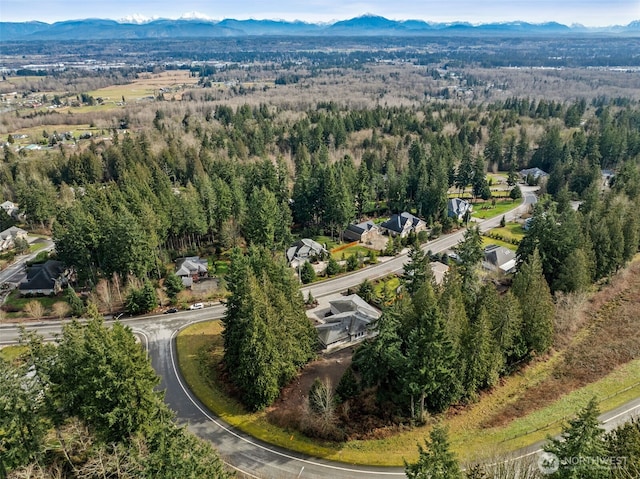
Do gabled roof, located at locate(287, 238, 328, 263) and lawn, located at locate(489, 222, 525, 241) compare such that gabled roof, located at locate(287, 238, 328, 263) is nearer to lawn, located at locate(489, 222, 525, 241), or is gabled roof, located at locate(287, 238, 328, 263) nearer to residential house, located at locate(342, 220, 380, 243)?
residential house, located at locate(342, 220, 380, 243)

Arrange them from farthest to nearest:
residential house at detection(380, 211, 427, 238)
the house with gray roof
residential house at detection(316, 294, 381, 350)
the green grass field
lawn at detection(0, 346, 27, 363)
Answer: residential house at detection(380, 211, 427, 238)
the green grass field
the house with gray roof
residential house at detection(316, 294, 381, 350)
lawn at detection(0, 346, 27, 363)

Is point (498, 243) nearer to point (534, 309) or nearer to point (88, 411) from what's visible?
point (534, 309)

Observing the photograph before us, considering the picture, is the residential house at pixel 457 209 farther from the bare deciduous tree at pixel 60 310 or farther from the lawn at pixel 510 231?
the bare deciduous tree at pixel 60 310

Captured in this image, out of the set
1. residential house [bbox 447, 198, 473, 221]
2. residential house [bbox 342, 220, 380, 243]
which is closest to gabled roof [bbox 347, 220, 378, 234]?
residential house [bbox 342, 220, 380, 243]

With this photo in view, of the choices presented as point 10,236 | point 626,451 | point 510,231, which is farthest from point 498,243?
point 10,236

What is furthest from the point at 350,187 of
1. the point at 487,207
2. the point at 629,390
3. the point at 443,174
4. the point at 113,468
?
the point at 113,468

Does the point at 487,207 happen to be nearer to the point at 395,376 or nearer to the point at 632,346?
the point at 632,346
